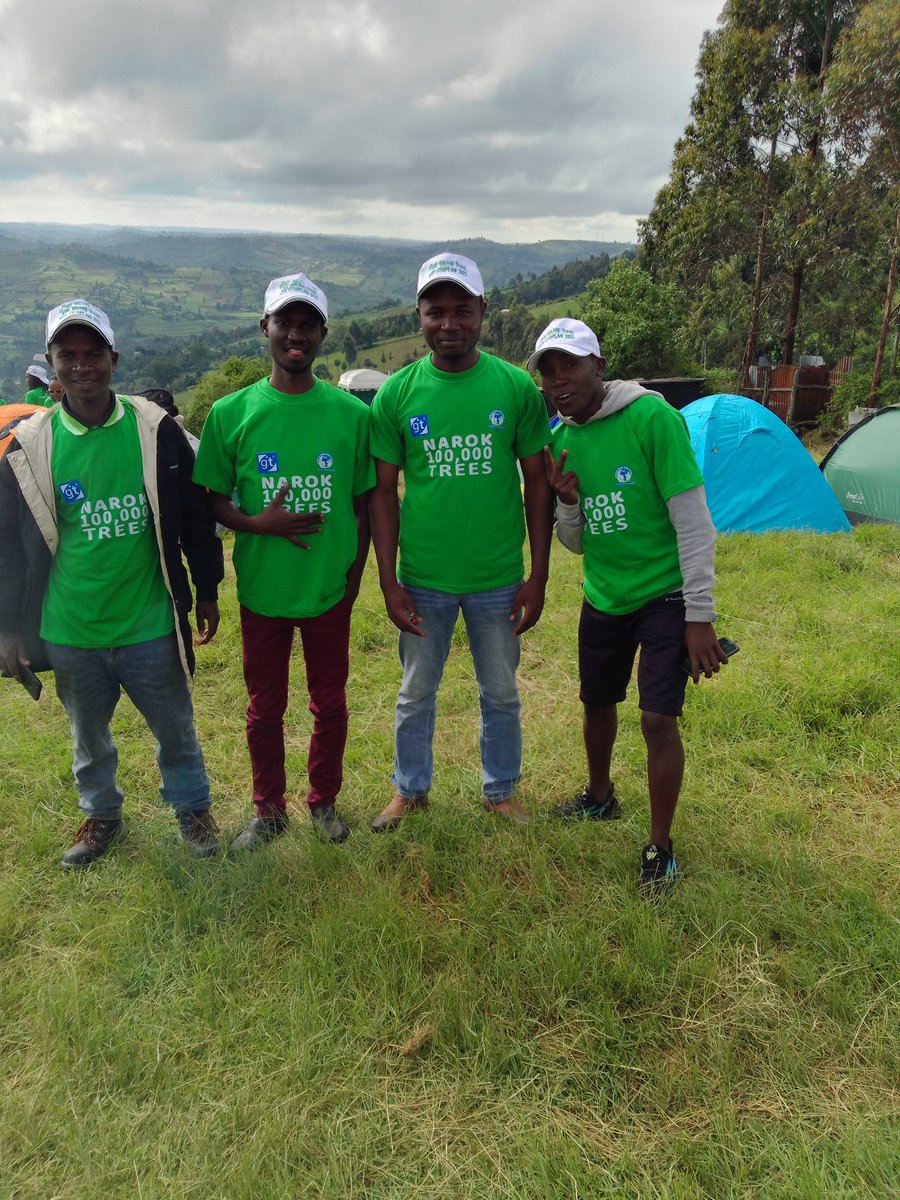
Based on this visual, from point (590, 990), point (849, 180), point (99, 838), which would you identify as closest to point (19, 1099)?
point (99, 838)

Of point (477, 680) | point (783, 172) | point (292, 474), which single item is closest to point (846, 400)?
point (783, 172)

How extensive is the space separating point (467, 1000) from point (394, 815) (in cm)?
102

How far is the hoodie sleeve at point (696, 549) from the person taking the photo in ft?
8.11

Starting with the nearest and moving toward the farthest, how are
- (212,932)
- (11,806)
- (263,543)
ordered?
(212,932)
(263,543)
(11,806)

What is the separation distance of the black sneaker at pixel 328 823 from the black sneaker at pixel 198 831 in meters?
0.41

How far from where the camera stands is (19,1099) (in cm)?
197

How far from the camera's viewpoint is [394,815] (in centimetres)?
311

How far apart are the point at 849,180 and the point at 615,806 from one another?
19013 mm

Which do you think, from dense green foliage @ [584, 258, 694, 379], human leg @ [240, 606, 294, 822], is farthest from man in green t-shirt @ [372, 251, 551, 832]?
dense green foliage @ [584, 258, 694, 379]

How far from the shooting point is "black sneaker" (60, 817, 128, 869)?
9.68 ft

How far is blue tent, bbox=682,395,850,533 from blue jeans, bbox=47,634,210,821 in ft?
21.8

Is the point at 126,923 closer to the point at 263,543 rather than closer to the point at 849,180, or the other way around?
the point at 263,543

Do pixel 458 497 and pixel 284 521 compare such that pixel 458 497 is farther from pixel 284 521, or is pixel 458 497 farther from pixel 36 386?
pixel 36 386

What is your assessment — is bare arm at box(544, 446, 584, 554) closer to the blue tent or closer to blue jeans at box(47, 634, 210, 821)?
blue jeans at box(47, 634, 210, 821)
